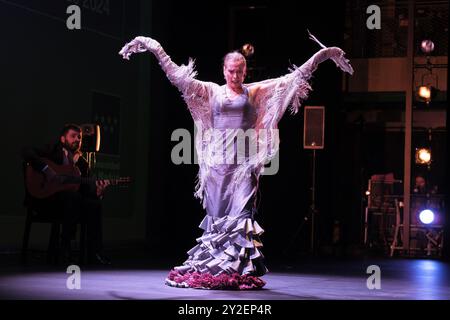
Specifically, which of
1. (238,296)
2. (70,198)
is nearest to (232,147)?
(238,296)

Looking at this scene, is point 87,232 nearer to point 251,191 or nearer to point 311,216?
point 251,191

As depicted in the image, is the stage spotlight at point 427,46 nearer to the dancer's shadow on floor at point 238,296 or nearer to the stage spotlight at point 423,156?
the stage spotlight at point 423,156

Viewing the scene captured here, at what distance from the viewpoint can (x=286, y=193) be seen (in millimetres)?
10992

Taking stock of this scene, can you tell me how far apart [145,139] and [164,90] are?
2.60 ft

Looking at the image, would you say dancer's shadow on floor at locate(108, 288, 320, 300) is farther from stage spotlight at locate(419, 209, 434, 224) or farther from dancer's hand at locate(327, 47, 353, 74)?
stage spotlight at locate(419, 209, 434, 224)

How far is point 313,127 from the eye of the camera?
418 inches

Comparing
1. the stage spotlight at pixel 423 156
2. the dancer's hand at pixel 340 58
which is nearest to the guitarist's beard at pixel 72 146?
the dancer's hand at pixel 340 58

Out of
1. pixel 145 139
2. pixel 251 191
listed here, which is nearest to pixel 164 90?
pixel 145 139

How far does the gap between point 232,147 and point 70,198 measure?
2084 mm

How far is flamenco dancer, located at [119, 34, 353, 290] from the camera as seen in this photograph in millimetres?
5902

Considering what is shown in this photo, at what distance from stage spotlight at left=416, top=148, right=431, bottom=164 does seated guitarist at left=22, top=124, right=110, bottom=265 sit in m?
5.91
